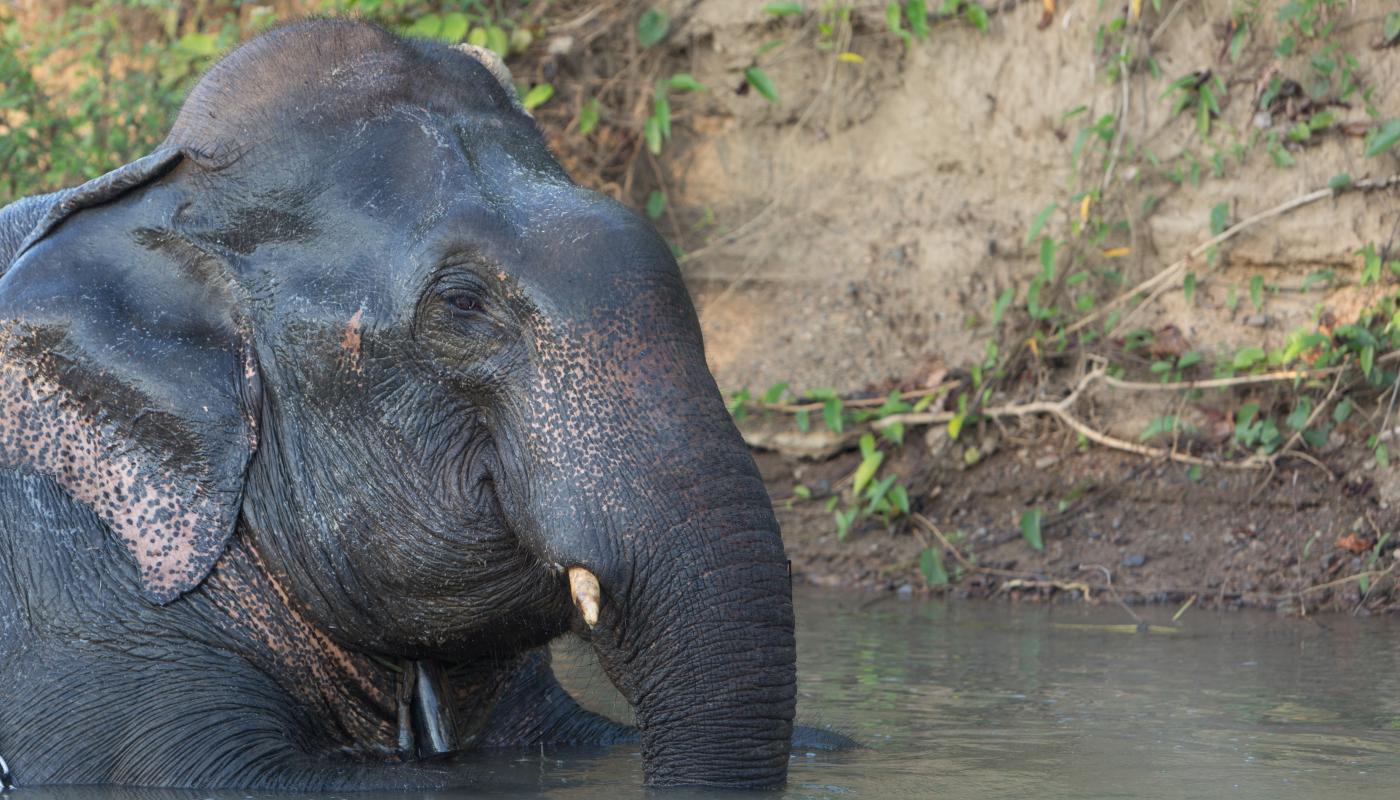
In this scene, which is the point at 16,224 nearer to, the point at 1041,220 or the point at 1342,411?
the point at 1041,220

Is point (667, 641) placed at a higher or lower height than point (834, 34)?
lower

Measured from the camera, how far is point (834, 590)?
7574 millimetres

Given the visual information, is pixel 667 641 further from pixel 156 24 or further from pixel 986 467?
pixel 156 24

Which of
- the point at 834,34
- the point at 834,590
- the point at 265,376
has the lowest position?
the point at 834,590

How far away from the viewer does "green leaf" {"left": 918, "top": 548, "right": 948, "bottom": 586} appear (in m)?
7.41

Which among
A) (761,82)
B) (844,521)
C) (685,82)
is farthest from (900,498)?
(685,82)

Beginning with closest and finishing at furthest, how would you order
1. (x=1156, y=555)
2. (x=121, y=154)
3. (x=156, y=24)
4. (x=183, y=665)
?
(x=183, y=665) → (x=1156, y=555) → (x=121, y=154) → (x=156, y=24)

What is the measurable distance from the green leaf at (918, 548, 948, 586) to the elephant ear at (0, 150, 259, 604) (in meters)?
3.71

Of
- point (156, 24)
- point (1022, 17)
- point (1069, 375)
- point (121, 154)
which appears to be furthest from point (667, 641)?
point (156, 24)

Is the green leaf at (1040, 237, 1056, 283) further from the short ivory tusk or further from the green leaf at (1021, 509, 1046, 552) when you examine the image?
the short ivory tusk

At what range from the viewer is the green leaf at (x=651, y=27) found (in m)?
9.05

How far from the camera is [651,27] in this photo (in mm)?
9070

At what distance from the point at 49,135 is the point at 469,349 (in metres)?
6.31

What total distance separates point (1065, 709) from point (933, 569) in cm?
232
